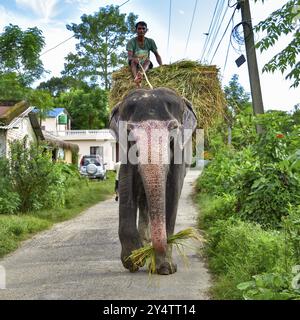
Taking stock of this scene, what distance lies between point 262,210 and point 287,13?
3285mm

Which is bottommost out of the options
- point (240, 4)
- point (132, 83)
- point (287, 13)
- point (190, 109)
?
point (190, 109)

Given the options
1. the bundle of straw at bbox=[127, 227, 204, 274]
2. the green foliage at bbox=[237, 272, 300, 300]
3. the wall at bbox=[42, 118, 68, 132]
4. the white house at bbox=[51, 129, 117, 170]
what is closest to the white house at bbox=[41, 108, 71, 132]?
the wall at bbox=[42, 118, 68, 132]

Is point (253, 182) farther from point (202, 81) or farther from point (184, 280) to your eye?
point (184, 280)

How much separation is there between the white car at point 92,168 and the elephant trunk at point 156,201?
26392 mm

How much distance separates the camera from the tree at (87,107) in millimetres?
44438

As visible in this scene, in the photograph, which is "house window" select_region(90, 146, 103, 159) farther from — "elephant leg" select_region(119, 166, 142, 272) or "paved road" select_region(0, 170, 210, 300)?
"elephant leg" select_region(119, 166, 142, 272)

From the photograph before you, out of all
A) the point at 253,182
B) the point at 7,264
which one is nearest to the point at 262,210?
the point at 253,182

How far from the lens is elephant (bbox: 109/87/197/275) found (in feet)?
19.4

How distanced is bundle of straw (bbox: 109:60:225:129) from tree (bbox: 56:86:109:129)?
33.7 metres

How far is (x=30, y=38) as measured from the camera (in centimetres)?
1627

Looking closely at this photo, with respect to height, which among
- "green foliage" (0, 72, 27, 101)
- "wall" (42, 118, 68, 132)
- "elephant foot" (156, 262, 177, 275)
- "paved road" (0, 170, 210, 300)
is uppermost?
"wall" (42, 118, 68, 132)

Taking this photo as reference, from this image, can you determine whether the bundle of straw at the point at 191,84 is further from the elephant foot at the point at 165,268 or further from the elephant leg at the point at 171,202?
the elephant foot at the point at 165,268

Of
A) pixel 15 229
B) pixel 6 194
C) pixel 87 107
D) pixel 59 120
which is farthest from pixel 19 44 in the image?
pixel 59 120

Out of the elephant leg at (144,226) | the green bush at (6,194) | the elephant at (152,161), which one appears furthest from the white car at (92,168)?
the elephant at (152,161)
